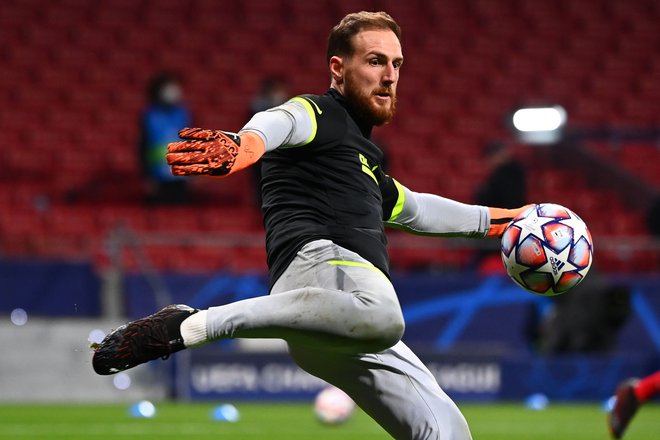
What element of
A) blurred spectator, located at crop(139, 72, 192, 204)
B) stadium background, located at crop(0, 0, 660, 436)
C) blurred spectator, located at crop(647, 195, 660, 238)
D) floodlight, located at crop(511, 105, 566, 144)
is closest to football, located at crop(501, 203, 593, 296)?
stadium background, located at crop(0, 0, 660, 436)

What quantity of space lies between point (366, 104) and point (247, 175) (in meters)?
11.4

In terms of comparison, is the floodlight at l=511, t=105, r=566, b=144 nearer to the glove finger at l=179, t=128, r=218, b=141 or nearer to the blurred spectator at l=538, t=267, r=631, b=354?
the blurred spectator at l=538, t=267, r=631, b=354

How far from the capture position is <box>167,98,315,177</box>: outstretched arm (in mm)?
4145

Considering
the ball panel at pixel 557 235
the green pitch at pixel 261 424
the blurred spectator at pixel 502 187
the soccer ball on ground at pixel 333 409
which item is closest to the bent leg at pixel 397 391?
the ball panel at pixel 557 235

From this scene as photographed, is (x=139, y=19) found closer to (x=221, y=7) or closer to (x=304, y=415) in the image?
(x=221, y=7)

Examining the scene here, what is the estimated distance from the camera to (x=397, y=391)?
15.9 feet

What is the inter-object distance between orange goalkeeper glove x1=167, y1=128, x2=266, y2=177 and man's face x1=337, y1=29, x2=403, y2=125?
0.79 metres

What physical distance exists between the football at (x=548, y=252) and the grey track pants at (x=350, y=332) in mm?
604

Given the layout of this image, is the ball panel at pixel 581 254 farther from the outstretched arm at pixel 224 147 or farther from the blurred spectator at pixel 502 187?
the blurred spectator at pixel 502 187

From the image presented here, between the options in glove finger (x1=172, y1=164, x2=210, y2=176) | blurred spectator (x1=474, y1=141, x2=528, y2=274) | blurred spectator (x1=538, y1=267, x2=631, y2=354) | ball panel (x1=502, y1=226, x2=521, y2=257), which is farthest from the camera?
blurred spectator (x1=474, y1=141, x2=528, y2=274)

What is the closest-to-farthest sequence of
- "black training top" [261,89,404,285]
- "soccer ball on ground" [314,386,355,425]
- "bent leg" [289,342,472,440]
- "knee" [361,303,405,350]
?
1. "knee" [361,303,405,350]
2. "black training top" [261,89,404,285]
3. "bent leg" [289,342,472,440]
4. "soccer ball on ground" [314,386,355,425]

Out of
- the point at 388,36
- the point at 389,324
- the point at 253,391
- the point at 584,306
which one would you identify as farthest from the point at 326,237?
the point at 584,306

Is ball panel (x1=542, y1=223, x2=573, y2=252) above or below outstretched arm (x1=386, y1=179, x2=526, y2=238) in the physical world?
below

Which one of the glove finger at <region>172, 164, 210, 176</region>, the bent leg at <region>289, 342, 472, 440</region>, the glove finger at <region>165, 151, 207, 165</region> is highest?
the glove finger at <region>165, 151, 207, 165</region>
